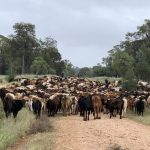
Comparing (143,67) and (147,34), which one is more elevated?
(147,34)

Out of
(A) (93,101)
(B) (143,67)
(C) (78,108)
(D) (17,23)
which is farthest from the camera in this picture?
(D) (17,23)

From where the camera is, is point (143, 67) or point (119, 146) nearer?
point (119, 146)

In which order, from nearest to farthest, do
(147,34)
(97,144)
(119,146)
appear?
(119,146) < (97,144) < (147,34)

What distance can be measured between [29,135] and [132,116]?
14517mm

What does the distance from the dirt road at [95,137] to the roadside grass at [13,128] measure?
0.56m

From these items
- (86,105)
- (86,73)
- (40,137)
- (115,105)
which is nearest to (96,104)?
(86,105)

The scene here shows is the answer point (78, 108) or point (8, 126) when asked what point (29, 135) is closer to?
point (8, 126)

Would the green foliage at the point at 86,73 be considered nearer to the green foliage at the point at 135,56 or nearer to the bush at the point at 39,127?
the green foliage at the point at 135,56

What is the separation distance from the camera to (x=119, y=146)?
18.5 m

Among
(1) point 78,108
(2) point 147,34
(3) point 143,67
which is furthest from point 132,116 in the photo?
(2) point 147,34

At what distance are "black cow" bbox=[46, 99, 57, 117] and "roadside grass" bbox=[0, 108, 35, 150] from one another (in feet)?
11.9

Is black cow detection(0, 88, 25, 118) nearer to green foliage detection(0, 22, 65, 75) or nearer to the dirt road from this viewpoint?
the dirt road

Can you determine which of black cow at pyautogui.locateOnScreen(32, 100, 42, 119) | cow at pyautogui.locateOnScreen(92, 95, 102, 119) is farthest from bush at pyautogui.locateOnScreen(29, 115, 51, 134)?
Answer: cow at pyautogui.locateOnScreen(92, 95, 102, 119)

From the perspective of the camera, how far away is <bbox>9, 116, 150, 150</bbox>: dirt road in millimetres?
19422
